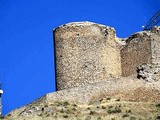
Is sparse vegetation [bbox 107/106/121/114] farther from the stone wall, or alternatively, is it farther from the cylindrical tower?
the stone wall

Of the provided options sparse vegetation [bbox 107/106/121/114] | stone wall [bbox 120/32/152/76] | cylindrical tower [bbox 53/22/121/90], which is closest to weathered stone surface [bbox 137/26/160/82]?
stone wall [bbox 120/32/152/76]

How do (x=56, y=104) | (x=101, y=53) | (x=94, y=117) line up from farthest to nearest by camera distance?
(x=101, y=53)
(x=56, y=104)
(x=94, y=117)

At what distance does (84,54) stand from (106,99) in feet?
14.1

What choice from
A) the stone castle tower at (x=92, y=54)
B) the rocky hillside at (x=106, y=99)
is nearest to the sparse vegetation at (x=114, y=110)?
the rocky hillside at (x=106, y=99)

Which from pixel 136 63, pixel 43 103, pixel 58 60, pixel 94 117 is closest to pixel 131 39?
pixel 136 63

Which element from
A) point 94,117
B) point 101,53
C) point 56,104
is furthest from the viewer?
point 101,53

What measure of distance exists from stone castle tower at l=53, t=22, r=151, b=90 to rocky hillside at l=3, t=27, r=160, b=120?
145 centimetres

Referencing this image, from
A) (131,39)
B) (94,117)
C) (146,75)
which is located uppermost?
(131,39)

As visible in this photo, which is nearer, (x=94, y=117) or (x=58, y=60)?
(x=94, y=117)

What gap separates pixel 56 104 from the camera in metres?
41.2

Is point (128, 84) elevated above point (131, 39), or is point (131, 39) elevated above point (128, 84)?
point (131, 39)

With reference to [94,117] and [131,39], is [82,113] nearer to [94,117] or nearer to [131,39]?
[94,117]

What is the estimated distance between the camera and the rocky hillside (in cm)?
3919

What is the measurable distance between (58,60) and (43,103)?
4.53 m
